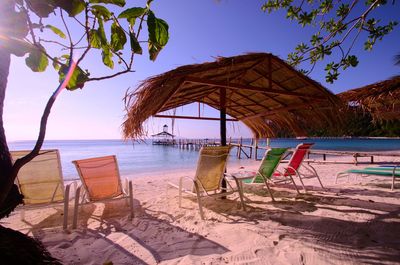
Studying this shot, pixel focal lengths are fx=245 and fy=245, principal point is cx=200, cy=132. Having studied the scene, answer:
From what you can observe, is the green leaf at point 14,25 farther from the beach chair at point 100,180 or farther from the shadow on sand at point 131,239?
the beach chair at point 100,180

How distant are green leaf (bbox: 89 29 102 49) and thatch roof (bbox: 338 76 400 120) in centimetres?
380

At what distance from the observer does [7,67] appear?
116 cm

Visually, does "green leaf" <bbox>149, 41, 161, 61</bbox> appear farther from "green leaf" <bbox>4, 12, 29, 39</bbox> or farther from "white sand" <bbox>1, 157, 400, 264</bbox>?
"white sand" <bbox>1, 157, 400, 264</bbox>

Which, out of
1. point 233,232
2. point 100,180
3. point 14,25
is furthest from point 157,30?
point 100,180

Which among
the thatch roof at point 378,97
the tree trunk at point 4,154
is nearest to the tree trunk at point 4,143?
the tree trunk at point 4,154

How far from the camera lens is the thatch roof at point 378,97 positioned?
11.3 ft

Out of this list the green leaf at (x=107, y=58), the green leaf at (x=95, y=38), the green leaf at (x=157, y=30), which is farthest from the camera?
the green leaf at (x=107, y=58)

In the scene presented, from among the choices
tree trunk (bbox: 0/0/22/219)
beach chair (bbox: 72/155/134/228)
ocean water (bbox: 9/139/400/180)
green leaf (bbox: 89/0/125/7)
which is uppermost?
green leaf (bbox: 89/0/125/7)

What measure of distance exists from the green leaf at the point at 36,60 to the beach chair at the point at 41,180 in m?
2.70

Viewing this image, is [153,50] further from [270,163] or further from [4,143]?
[270,163]

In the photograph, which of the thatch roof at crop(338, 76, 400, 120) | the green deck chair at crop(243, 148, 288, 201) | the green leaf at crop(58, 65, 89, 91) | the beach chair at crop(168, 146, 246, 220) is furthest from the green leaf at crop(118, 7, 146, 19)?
the green deck chair at crop(243, 148, 288, 201)

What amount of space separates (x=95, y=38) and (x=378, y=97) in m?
3.87

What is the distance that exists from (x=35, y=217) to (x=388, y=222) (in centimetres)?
493

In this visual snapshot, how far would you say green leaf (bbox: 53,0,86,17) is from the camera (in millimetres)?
938
